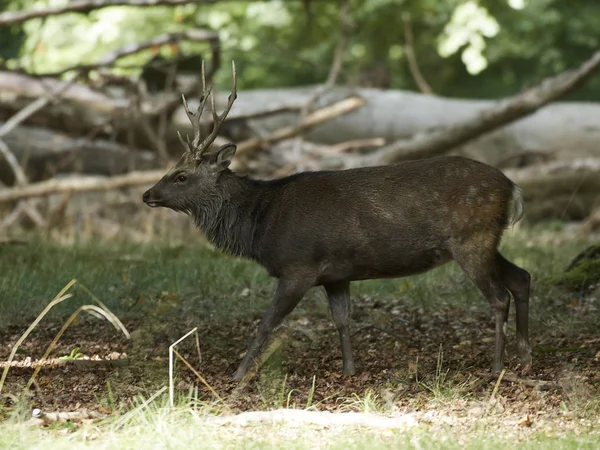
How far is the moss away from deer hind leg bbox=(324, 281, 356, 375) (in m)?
2.14

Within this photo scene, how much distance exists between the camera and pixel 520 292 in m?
5.93

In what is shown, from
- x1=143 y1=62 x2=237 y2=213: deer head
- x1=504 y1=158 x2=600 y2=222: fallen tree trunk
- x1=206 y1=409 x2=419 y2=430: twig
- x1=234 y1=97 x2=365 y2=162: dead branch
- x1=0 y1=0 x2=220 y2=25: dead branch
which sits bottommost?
x1=504 y1=158 x2=600 y2=222: fallen tree trunk

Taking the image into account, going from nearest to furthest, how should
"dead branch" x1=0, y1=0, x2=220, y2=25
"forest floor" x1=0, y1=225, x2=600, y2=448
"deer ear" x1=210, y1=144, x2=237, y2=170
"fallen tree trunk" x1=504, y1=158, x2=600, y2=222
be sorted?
"forest floor" x1=0, y1=225, x2=600, y2=448 → "deer ear" x1=210, y1=144, x2=237, y2=170 → "dead branch" x1=0, y1=0, x2=220, y2=25 → "fallen tree trunk" x1=504, y1=158, x2=600, y2=222

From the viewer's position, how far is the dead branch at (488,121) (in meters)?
9.94

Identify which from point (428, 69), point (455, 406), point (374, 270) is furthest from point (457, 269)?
point (428, 69)

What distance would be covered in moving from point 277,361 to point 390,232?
1.13 meters

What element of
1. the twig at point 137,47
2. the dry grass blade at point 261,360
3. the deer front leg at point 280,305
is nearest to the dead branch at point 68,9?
the twig at point 137,47

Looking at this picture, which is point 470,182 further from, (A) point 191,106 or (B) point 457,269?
(A) point 191,106

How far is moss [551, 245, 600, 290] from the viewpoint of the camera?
7.27 meters

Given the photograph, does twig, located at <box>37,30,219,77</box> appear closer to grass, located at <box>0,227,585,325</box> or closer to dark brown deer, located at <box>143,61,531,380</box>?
grass, located at <box>0,227,585,325</box>

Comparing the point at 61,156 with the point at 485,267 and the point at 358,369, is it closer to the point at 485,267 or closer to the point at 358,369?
the point at 358,369

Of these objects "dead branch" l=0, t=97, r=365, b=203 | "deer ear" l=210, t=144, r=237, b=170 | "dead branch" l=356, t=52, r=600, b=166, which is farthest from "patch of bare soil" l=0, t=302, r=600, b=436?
"dead branch" l=0, t=97, r=365, b=203

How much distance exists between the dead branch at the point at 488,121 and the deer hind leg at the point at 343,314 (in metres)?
4.32

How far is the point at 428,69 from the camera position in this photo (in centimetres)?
1995
